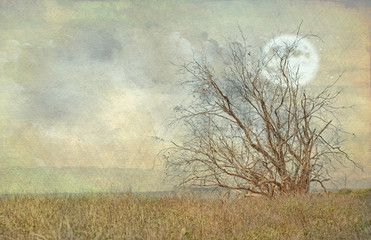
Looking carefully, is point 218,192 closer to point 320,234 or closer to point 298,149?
point 298,149

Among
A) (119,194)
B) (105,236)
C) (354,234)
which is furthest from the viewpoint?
(119,194)

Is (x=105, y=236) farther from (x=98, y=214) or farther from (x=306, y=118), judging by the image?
(x=306, y=118)

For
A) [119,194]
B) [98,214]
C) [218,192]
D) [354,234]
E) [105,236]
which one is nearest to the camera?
[105,236]

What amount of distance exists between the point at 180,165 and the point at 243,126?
2156 millimetres

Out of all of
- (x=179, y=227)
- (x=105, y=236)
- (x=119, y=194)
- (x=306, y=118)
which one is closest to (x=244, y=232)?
(x=179, y=227)

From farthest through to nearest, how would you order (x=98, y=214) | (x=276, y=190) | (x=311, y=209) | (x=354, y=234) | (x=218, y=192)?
1. (x=276, y=190)
2. (x=218, y=192)
3. (x=311, y=209)
4. (x=98, y=214)
5. (x=354, y=234)

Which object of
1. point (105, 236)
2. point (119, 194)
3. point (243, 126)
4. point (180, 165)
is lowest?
point (105, 236)

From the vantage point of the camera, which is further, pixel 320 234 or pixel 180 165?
pixel 180 165

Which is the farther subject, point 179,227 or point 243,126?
point 243,126

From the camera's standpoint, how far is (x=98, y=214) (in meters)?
6.78

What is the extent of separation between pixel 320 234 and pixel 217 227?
5.01 ft

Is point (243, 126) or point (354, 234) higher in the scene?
point (243, 126)

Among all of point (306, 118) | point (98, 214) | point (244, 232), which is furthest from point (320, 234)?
point (306, 118)

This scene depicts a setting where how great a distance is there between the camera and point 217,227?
5676 millimetres
